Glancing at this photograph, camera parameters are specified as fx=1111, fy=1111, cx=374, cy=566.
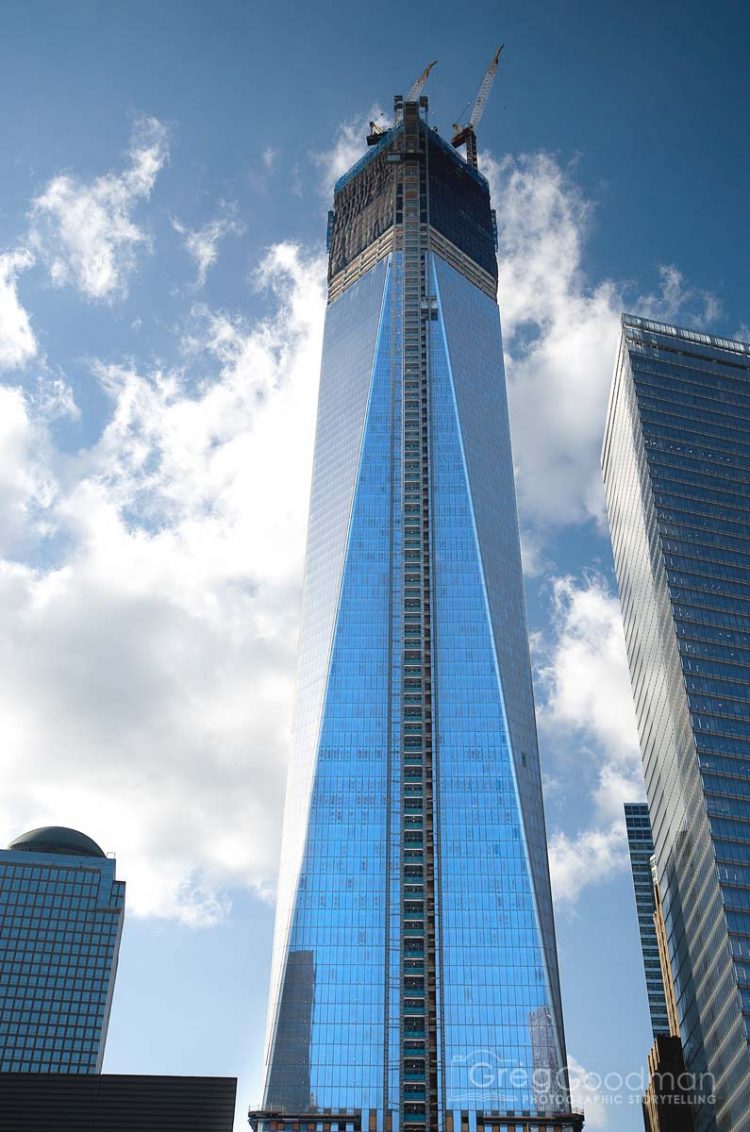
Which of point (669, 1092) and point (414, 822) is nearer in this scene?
point (669, 1092)

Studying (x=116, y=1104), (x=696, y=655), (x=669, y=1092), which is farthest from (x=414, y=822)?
(x=116, y=1104)

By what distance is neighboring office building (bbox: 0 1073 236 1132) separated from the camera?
129 meters

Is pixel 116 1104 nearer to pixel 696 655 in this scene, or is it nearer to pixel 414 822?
pixel 414 822

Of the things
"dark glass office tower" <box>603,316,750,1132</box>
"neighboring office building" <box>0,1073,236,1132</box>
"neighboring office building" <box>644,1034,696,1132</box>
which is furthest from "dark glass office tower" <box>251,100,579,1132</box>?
"dark glass office tower" <box>603,316,750,1132</box>

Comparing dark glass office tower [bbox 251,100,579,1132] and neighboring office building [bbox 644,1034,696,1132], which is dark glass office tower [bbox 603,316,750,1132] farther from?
dark glass office tower [bbox 251,100,579,1132]

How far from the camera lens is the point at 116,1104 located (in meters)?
130

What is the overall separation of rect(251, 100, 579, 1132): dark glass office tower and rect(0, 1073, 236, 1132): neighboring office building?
13.6 metres

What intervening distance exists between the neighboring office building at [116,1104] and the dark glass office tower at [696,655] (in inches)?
2358

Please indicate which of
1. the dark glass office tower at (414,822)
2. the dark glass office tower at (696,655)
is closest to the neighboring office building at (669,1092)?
the dark glass office tower at (696,655)

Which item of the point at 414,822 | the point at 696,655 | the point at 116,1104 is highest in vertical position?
the point at 696,655

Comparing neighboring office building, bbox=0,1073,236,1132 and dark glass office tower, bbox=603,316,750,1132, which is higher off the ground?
dark glass office tower, bbox=603,316,750,1132

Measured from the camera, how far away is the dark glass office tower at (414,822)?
5645 inches

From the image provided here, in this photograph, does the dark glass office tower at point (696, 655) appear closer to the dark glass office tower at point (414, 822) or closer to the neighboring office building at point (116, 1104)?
the dark glass office tower at point (414, 822)

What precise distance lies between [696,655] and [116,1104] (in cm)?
9540
